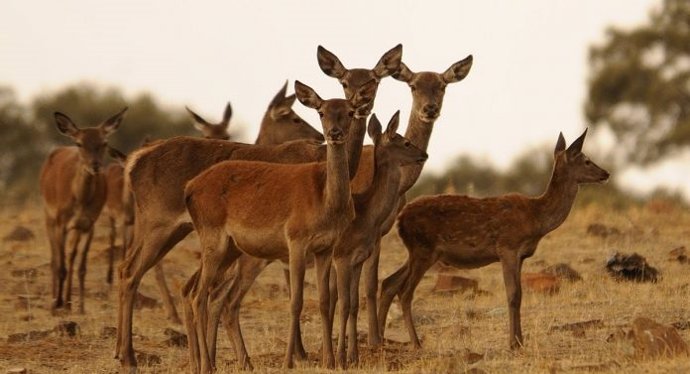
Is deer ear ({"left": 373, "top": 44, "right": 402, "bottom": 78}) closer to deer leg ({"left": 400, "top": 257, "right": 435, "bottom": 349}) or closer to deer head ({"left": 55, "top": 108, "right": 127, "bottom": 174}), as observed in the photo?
deer leg ({"left": 400, "top": 257, "right": 435, "bottom": 349})

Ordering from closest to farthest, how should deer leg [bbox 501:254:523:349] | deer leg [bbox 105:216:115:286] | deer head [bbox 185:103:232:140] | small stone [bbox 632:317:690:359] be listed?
small stone [bbox 632:317:690:359] < deer leg [bbox 501:254:523:349] < deer leg [bbox 105:216:115:286] < deer head [bbox 185:103:232:140]

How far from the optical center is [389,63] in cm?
1402

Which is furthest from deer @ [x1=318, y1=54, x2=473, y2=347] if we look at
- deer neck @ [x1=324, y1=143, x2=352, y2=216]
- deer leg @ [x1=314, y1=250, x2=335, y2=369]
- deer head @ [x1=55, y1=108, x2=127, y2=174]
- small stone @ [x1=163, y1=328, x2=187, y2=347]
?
deer head @ [x1=55, y1=108, x2=127, y2=174]

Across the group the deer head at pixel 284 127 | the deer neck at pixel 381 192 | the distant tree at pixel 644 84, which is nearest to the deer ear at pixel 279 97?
→ the deer head at pixel 284 127

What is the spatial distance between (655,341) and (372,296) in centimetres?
301

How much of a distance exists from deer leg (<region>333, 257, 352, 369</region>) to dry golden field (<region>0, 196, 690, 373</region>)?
0.24 m

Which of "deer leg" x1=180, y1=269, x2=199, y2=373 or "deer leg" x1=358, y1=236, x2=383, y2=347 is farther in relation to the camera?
"deer leg" x1=358, y1=236, x2=383, y2=347

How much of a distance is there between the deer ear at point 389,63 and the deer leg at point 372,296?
173 centimetres

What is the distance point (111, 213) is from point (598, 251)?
653 cm

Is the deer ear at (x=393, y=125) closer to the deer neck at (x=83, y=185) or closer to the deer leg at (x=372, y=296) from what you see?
the deer leg at (x=372, y=296)

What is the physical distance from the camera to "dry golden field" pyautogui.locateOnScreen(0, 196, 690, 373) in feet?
38.9

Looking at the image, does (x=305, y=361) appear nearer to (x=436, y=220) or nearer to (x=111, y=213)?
(x=436, y=220)

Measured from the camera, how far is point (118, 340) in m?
13.6

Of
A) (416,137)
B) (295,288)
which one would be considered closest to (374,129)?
(416,137)
